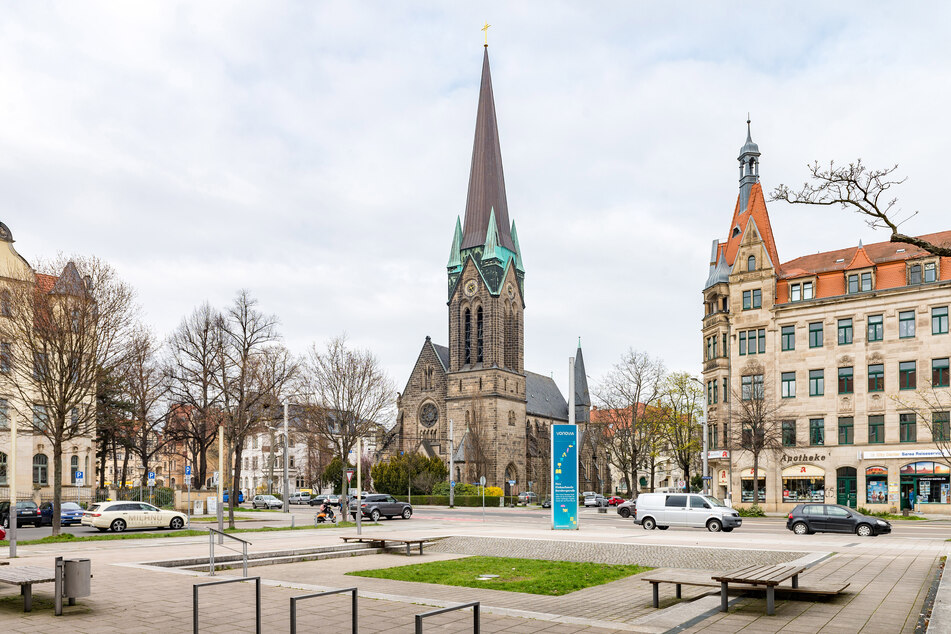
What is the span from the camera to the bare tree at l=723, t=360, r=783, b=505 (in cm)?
4694

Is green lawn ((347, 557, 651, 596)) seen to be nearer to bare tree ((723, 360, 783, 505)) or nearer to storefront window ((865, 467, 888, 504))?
bare tree ((723, 360, 783, 505))

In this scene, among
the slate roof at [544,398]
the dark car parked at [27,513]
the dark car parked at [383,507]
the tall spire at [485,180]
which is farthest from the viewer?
the slate roof at [544,398]

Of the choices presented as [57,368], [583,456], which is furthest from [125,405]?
[583,456]

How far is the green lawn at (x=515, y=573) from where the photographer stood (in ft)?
48.1

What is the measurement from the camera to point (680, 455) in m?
67.2

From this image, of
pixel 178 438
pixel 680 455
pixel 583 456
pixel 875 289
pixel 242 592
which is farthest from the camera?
pixel 583 456

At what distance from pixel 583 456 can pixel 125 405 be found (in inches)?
2455

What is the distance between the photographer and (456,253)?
3986 inches

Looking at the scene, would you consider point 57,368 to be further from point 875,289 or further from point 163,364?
point 875,289

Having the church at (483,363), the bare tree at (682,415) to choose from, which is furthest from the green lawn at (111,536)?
the church at (483,363)

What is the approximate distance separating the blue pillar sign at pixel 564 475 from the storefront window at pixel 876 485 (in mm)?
28848

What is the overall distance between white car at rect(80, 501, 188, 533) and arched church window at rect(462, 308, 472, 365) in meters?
64.6

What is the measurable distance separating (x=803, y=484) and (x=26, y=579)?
5085cm

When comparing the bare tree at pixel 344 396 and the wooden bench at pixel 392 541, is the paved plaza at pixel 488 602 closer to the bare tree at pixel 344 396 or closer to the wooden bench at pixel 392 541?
the wooden bench at pixel 392 541
